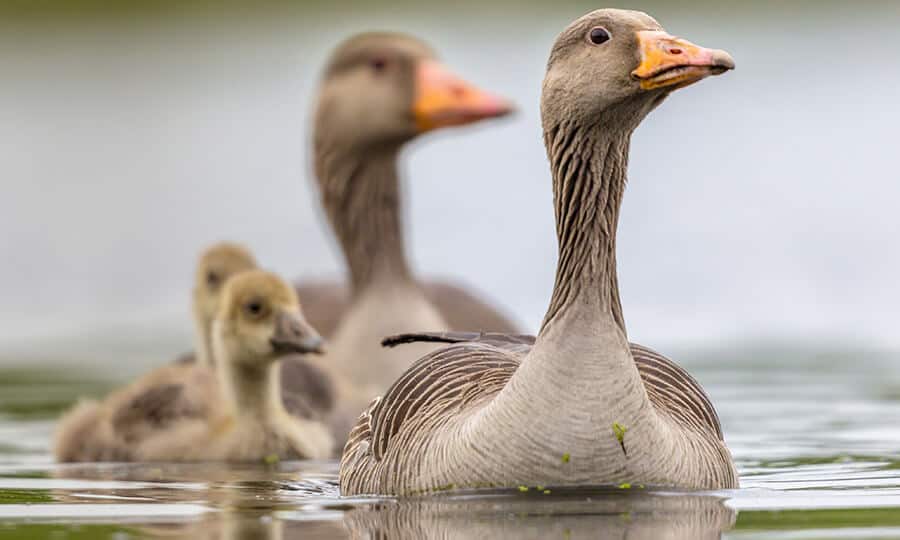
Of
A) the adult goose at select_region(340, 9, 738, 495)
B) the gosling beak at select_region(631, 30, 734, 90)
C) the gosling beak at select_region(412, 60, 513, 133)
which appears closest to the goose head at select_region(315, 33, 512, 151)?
the gosling beak at select_region(412, 60, 513, 133)

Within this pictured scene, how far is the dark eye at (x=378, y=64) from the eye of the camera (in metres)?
15.8

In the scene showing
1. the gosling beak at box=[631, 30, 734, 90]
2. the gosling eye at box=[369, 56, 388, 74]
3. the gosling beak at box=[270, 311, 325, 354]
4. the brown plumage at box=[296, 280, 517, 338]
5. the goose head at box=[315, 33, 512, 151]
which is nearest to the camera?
the gosling beak at box=[631, 30, 734, 90]

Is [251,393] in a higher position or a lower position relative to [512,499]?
higher

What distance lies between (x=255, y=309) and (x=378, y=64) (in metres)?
3.74

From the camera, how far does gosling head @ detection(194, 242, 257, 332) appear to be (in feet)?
47.5

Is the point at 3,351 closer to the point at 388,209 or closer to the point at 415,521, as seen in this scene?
the point at 388,209

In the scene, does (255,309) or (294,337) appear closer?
(294,337)

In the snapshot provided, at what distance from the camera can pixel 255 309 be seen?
41.3 ft

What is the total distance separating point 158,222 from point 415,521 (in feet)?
64.8

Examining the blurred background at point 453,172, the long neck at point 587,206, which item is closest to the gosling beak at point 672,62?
the long neck at point 587,206

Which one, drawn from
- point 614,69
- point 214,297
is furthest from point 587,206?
point 214,297

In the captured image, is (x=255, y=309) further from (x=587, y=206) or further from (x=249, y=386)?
(x=587, y=206)

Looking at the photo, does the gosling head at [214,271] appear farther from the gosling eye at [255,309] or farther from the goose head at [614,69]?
the goose head at [614,69]

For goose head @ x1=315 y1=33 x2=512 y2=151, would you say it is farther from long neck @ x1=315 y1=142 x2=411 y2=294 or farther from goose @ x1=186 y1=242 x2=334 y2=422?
goose @ x1=186 y1=242 x2=334 y2=422
